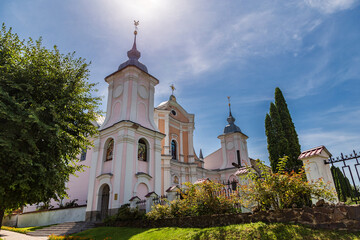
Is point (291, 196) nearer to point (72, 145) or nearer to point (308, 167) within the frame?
point (308, 167)

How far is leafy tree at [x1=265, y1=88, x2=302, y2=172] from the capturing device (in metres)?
15.4

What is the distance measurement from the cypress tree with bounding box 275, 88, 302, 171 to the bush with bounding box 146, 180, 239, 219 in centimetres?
785

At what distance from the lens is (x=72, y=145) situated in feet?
31.2

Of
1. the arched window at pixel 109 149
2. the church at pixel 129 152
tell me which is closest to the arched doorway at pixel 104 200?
the church at pixel 129 152

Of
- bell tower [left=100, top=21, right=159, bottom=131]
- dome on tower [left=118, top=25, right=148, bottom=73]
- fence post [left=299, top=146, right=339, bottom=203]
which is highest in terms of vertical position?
dome on tower [left=118, top=25, right=148, bottom=73]

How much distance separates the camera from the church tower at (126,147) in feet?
51.4

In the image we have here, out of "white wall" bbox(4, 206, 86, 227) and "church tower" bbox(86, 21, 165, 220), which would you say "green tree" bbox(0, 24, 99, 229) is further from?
"white wall" bbox(4, 206, 86, 227)

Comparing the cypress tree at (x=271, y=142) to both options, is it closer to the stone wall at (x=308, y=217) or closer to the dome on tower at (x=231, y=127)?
the stone wall at (x=308, y=217)

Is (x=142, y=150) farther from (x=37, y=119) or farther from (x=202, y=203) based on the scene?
(x=37, y=119)

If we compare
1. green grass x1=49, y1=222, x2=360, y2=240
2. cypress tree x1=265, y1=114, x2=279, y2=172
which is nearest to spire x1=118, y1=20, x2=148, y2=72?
cypress tree x1=265, y1=114, x2=279, y2=172

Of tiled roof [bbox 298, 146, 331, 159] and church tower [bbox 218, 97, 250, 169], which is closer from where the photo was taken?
tiled roof [bbox 298, 146, 331, 159]

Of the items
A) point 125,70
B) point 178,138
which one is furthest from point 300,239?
point 178,138

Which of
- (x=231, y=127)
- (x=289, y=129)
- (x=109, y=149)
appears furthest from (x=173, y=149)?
(x=289, y=129)

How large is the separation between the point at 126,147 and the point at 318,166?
12.2m
